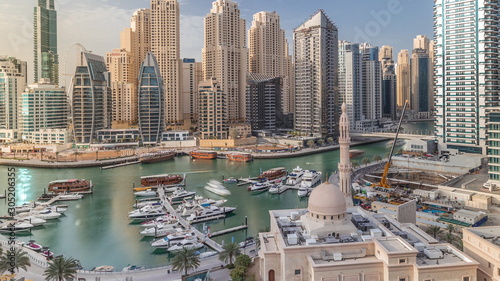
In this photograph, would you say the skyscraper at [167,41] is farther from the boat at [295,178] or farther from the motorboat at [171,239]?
the motorboat at [171,239]

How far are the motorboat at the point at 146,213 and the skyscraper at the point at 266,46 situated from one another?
4334 centimetres

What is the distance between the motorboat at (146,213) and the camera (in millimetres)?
16922

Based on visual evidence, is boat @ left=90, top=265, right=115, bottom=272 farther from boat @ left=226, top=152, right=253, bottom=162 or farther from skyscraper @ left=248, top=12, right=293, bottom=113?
skyscraper @ left=248, top=12, right=293, bottom=113

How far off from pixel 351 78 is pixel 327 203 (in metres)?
45.6

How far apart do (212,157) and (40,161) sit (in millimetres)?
13145

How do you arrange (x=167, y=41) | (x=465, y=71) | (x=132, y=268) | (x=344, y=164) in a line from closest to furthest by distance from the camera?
1. (x=132, y=268)
2. (x=344, y=164)
3. (x=465, y=71)
4. (x=167, y=41)

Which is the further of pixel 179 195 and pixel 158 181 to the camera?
pixel 158 181

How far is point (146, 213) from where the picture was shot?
1702 cm

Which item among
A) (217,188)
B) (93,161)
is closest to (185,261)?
(217,188)

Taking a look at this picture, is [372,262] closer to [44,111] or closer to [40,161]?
[40,161]

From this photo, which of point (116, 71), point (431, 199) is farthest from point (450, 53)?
point (116, 71)

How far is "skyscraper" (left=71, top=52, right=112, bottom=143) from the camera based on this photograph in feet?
121

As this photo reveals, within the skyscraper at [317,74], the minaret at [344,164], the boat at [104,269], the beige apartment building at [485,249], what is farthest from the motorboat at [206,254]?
the skyscraper at [317,74]

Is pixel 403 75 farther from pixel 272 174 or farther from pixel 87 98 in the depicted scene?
pixel 272 174
